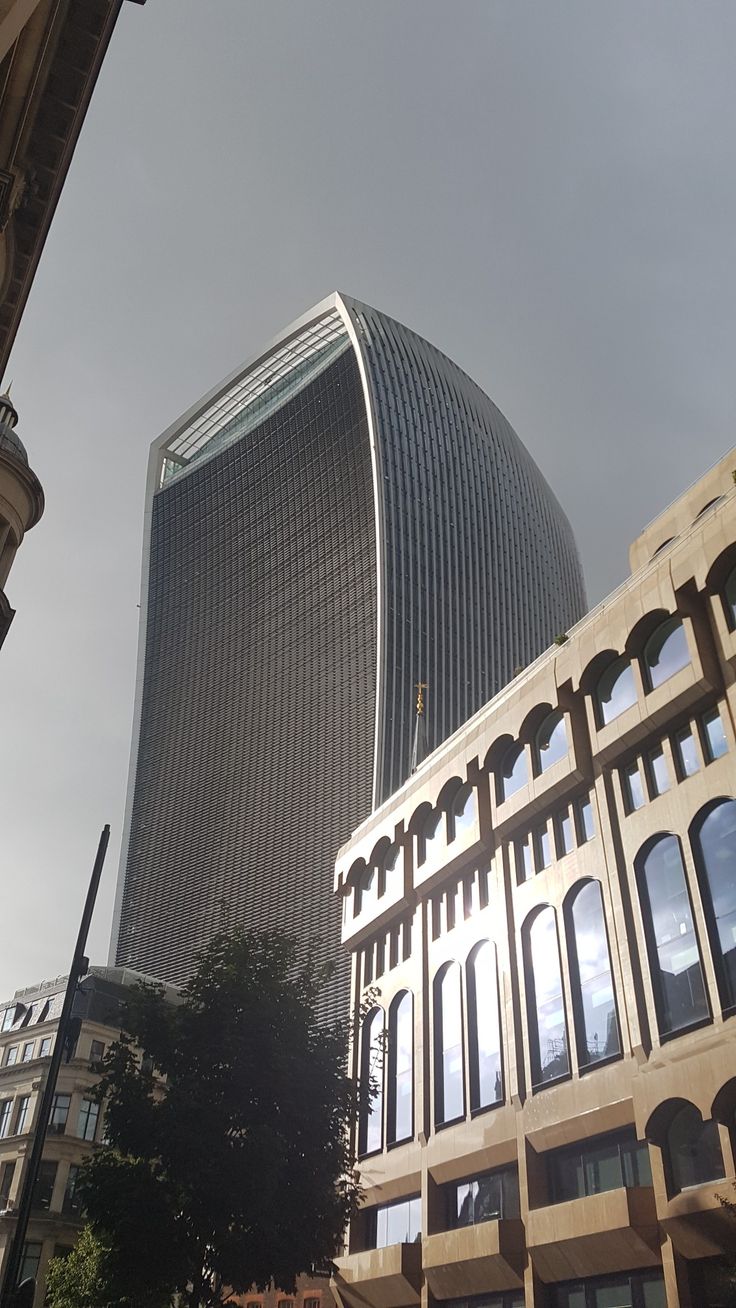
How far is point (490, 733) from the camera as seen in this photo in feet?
141

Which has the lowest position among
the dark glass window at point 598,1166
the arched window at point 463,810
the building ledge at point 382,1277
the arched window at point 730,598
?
the building ledge at point 382,1277

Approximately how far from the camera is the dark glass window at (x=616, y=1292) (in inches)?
1092

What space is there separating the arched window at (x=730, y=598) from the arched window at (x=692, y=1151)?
45.8 ft

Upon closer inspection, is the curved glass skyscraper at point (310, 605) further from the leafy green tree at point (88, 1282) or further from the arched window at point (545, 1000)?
the arched window at point (545, 1000)

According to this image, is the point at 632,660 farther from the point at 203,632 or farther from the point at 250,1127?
the point at 203,632

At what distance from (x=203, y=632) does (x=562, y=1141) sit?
4470 inches

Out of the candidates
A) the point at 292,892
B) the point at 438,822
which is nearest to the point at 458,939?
the point at 438,822

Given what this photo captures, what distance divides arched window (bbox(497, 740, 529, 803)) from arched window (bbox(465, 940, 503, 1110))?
5919 mm

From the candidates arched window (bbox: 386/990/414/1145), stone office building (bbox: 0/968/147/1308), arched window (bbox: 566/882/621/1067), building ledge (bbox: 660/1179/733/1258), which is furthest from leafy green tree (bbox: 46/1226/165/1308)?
stone office building (bbox: 0/968/147/1308)

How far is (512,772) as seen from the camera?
4153 centimetres

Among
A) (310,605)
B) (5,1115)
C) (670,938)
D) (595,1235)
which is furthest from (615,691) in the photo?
(310,605)

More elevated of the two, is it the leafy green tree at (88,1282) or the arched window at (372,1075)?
the arched window at (372,1075)

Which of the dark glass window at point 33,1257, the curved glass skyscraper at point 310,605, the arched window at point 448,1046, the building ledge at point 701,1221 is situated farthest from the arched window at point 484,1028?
the curved glass skyscraper at point 310,605

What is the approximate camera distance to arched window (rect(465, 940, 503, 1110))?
37.4 meters
